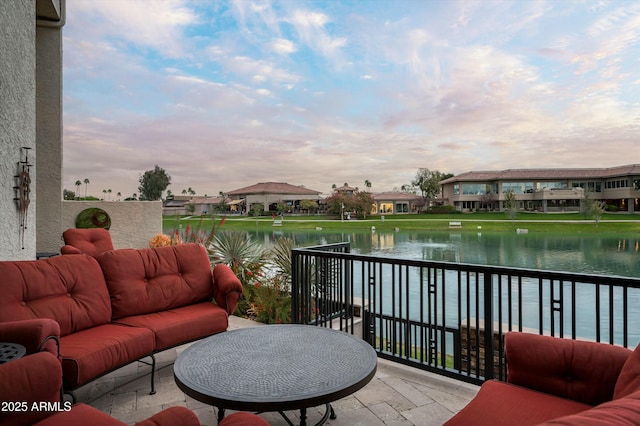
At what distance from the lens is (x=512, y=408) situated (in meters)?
1.45

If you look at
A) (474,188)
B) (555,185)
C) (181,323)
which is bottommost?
(181,323)

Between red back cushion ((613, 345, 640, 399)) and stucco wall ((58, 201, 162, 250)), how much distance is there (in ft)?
27.3

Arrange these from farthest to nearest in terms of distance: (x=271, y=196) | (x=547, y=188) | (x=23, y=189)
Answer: (x=271, y=196), (x=547, y=188), (x=23, y=189)

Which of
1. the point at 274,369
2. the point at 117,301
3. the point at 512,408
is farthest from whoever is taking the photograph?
the point at 117,301

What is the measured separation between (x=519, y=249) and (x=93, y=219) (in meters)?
26.8

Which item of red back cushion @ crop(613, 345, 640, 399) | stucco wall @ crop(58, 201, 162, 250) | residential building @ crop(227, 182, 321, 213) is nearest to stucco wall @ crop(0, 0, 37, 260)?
stucco wall @ crop(58, 201, 162, 250)

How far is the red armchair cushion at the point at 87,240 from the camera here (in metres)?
5.75

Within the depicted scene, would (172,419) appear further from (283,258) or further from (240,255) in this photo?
(240,255)

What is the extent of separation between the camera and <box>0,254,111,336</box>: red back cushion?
234cm

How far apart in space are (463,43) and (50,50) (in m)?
15.5

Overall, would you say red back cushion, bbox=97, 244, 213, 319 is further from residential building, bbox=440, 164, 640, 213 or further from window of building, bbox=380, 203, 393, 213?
window of building, bbox=380, 203, 393, 213

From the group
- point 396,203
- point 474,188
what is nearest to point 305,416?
point 474,188

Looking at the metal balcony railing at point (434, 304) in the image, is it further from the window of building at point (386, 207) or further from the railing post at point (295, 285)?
the window of building at point (386, 207)

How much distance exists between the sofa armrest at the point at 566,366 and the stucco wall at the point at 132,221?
7.93 metres
